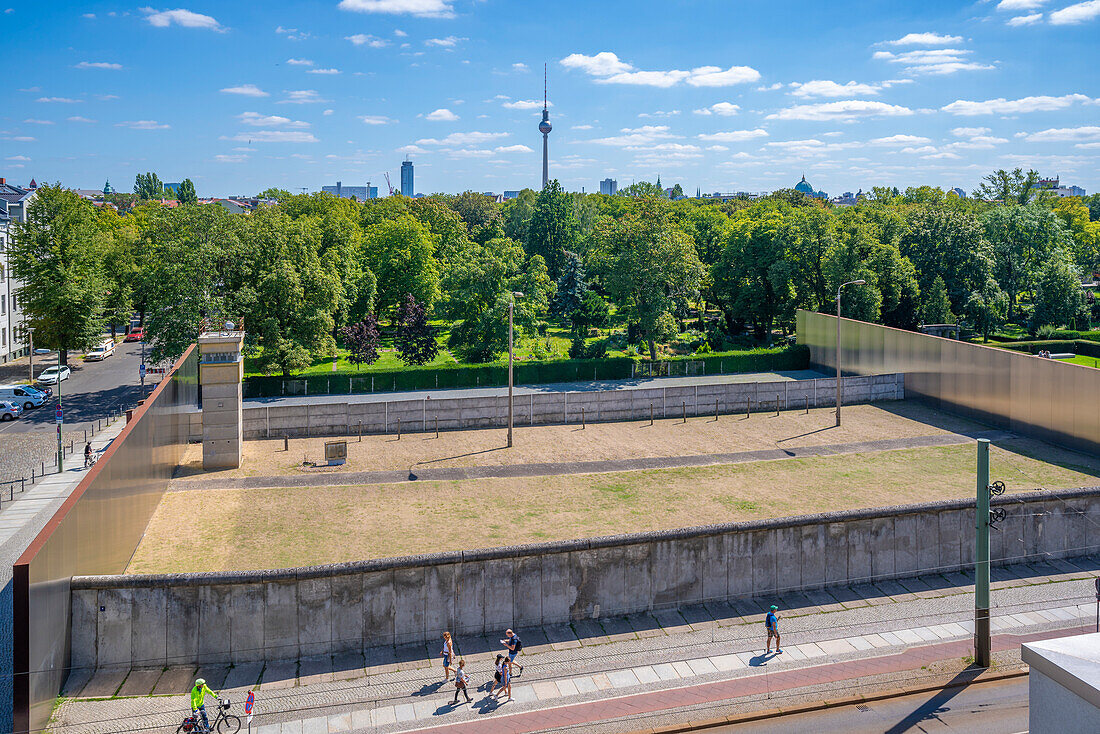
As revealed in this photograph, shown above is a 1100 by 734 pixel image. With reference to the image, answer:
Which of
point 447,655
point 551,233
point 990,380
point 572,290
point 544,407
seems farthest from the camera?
point 551,233

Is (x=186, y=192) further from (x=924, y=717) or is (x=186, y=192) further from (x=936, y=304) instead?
(x=924, y=717)

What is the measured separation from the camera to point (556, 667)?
19.7 m

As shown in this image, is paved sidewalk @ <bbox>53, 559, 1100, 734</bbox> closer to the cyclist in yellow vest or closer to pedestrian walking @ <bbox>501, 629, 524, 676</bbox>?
pedestrian walking @ <bbox>501, 629, 524, 676</bbox>

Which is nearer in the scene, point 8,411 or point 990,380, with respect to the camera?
point 990,380

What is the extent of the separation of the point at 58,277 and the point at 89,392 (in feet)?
31.6

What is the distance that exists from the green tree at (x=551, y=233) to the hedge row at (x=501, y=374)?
138 ft

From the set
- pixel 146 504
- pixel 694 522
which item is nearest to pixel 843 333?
pixel 694 522

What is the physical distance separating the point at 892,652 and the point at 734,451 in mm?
16979

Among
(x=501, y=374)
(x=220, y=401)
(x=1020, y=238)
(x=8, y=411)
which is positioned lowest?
(x=8, y=411)

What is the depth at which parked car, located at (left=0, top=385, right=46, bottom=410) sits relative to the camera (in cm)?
→ 4578

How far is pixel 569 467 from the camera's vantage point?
3462cm

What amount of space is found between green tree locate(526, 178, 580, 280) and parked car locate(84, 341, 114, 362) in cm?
4884

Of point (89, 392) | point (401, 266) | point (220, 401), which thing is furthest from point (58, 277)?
point (220, 401)

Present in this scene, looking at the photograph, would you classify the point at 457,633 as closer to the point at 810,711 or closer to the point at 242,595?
the point at 242,595
